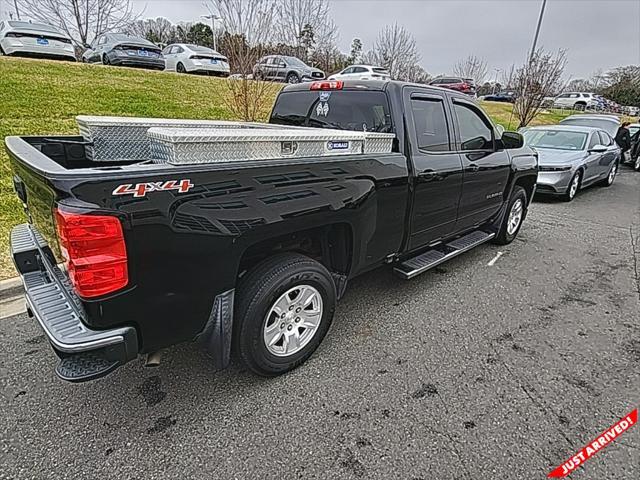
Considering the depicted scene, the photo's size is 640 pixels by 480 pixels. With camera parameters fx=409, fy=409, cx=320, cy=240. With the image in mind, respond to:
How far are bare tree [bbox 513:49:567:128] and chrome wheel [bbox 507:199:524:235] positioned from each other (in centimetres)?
1235

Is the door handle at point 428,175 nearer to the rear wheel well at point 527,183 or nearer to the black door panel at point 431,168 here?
the black door panel at point 431,168

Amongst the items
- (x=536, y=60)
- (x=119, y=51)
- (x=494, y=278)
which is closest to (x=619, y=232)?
(x=494, y=278)

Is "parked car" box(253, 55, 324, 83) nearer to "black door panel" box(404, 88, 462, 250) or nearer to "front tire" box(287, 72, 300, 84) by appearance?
"front tire" box(287, 72, 300, 84)

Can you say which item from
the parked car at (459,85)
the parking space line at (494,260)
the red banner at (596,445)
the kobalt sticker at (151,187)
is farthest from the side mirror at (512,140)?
the parked car at (459,85)

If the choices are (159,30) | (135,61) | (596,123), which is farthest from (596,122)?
(159,30)

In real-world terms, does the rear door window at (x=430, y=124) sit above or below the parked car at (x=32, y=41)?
below

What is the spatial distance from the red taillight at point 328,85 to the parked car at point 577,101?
130 ft

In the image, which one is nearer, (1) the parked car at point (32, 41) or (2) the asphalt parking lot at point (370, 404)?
(2) the asphalt parking lot at point (370, 404)

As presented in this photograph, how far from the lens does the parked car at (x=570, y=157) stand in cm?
862

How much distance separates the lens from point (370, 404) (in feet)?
8.44

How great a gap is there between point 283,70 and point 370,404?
1419cm

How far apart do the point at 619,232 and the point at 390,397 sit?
634 cm

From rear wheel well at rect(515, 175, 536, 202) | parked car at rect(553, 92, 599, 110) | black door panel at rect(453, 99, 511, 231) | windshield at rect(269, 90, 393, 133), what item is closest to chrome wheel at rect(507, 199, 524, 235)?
rear wheel well at rect(515, 175, 536, 202)

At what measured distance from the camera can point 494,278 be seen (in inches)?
182
